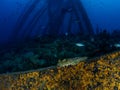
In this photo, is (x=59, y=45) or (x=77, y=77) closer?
(x=77, y=77)

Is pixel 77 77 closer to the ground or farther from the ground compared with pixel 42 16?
closer to the ground

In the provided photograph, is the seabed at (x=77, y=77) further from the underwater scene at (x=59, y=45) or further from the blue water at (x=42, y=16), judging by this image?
the blue water at (x=42, y=16)

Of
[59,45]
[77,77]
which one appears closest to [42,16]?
[59,45]

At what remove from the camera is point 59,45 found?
4.58 metres

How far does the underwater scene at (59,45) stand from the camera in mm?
1894

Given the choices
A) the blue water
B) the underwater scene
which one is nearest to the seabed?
the underwater scene

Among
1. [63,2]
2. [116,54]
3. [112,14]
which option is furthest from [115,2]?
[116,54]

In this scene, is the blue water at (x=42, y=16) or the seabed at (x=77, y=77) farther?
the blue water at (x=42, y=16)

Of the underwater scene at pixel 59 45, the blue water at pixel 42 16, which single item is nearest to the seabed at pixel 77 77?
the underwater scene at pixel 59 45

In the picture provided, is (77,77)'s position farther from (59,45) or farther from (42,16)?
(42,16)

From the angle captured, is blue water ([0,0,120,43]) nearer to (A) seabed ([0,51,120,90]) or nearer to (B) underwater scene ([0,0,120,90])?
(B) underwater scene ([0,0,120,90])

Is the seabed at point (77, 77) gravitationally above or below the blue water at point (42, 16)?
below

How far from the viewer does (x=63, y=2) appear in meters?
8.98

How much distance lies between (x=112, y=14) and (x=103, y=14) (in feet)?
1.64
